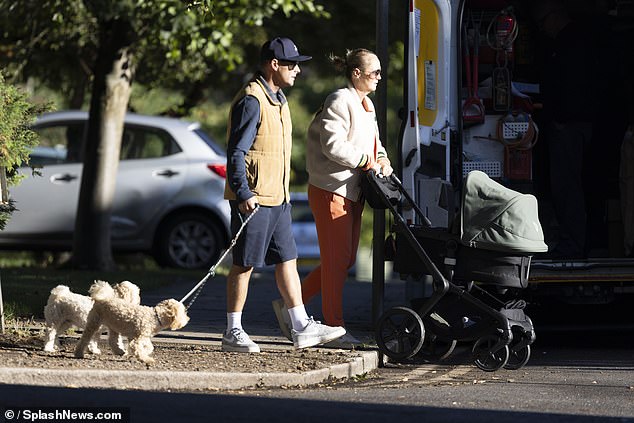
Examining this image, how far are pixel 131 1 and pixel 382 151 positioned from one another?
5596 mm

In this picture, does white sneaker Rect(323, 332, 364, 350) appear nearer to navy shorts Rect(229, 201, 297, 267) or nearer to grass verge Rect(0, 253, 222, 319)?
navy shorts Rect(229, 201, 297, 267)

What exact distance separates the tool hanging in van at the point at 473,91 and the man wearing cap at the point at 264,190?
2723 mm

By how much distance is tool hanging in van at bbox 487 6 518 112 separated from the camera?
36.9 ft

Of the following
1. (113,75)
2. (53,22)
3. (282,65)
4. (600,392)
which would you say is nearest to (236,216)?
(282,65)

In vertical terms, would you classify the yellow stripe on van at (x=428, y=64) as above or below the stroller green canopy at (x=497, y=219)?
above

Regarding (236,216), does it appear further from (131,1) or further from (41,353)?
(131,1)

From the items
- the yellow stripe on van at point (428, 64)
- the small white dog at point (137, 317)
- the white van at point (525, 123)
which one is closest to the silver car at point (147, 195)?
the white van at point (525, 123)

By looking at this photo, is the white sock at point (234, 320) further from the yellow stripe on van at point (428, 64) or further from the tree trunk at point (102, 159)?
the tree trunk at point (102, 159)

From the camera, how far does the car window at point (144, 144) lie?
1592 cm

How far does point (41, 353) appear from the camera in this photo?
8.09 metres

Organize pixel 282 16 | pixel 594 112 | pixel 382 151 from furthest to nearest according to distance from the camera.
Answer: pixel 282 16
pixel 594 112
pixel 382 151

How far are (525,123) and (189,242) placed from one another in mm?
6038

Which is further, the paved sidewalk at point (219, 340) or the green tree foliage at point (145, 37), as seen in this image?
the green tree foliage at point (145, 37)

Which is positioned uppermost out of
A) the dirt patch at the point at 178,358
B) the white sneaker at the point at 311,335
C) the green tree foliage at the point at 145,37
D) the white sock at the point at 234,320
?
the green tree foliage at the point at 145,37
